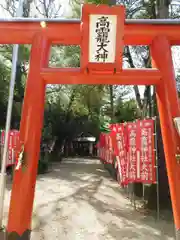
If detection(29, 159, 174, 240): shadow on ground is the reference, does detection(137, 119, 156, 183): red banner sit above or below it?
above

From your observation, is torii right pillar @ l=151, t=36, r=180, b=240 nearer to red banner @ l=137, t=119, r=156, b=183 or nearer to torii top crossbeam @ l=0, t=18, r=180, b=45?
torii top crossbeam @ l=0, t=18, r=180, b=45

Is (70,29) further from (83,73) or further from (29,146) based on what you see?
(29,146)

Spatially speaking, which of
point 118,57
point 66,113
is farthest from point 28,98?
point 66,113

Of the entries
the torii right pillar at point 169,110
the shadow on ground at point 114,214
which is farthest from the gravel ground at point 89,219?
the torii right pillar at point 169,110

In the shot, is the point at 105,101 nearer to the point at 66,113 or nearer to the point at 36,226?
the point at 66,113

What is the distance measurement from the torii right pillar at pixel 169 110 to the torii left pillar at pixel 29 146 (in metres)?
1.76

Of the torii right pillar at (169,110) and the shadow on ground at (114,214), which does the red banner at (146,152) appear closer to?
the shadow on ground at (114,214)

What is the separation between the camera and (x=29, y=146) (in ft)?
13.0

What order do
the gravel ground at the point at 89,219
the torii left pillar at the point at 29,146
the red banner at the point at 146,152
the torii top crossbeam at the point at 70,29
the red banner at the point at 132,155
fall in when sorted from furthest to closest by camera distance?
the red banner at the point at 132,155, the red banner at the point at 146,152, the gravel ground at the point at 89,219, the torii top crossbeam at the point at 70,29, the torii left pillar at the point at 29,146

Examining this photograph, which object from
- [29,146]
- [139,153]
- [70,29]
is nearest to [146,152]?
[139,153]

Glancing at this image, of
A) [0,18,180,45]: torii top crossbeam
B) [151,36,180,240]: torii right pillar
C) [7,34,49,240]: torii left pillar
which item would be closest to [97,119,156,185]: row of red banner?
[151,36,180,240]: torii right pillar

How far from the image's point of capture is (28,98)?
412 centimetres

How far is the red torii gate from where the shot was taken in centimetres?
385

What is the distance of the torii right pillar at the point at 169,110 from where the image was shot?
3.85 metres
